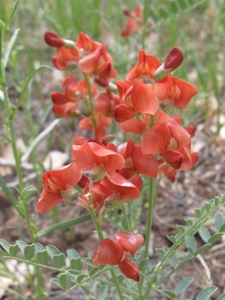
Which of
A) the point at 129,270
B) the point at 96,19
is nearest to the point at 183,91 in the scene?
the point at 129,270

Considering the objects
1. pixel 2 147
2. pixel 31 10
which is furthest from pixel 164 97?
pixel 31 10

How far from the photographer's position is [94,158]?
1056 mm

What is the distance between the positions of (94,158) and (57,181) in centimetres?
11

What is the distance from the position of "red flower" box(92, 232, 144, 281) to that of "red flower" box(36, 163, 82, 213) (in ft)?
0.53

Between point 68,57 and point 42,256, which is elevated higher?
point 68,57

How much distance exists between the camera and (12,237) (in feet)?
6.85

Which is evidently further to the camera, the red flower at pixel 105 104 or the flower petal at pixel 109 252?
the red flower at pixel 105 104

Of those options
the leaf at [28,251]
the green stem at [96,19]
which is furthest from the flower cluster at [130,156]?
the green stem at [96,19]

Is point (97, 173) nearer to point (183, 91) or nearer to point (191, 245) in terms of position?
point (183, 91)

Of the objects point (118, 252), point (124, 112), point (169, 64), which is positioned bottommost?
point (118, 252)

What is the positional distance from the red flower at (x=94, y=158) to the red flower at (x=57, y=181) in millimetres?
27

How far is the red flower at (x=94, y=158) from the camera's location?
1.04m

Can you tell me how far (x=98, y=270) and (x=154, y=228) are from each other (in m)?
0.98

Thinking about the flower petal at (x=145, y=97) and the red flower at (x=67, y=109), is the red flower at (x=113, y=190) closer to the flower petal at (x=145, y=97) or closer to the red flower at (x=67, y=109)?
the flower petal at (x=145, y=97)
